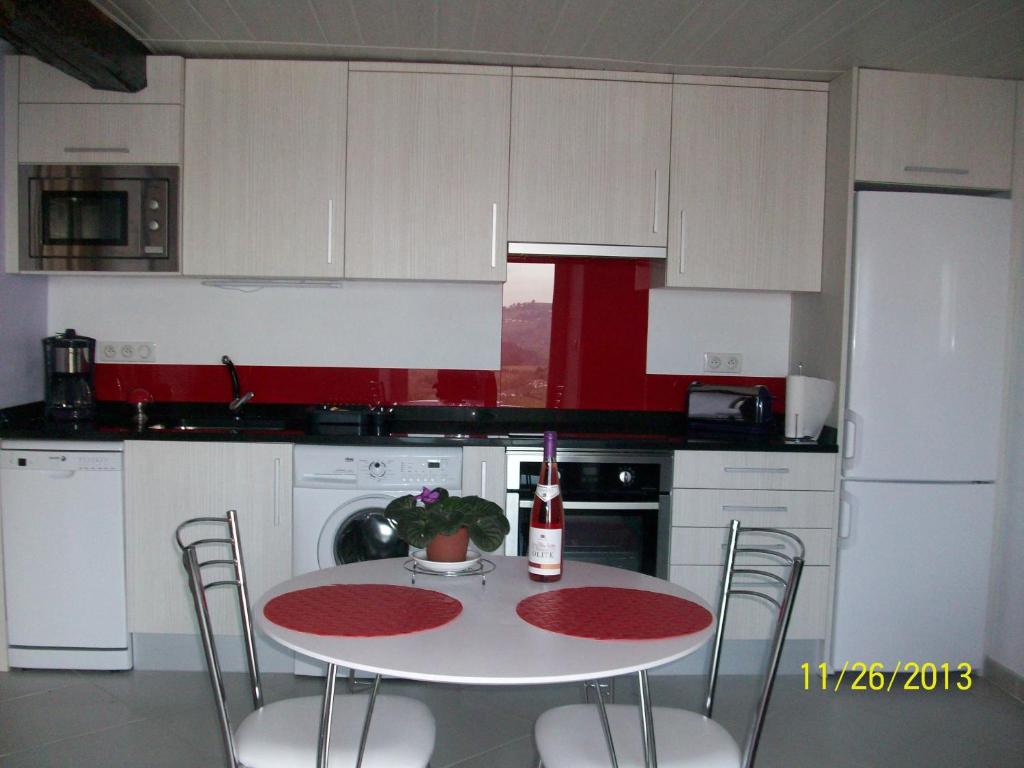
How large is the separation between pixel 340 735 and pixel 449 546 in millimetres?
443

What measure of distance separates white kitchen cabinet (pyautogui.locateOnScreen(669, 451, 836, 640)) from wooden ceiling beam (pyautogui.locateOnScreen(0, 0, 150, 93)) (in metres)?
2.50

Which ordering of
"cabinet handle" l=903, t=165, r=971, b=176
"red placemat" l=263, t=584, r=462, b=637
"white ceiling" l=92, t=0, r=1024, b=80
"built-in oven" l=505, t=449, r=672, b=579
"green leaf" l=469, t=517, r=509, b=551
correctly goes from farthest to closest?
"cabinet handle" l=903, t=165, r=971, b=176
"built-in oven" l=505, t=449, r=672, b=579
"white ceiling" l=92, t=0, r=1024, b=80
"green leaf" l=469, t=517, r=509, b=551
"red placemat" l=263, t=584, r=462, b=637

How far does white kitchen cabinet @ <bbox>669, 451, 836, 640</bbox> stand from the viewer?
3.25 meters

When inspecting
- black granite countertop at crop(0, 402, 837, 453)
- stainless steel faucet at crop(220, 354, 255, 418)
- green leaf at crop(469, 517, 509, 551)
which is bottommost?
green leaf at crop(469, 517, 509, 551)

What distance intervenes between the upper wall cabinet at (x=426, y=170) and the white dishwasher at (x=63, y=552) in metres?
1.24

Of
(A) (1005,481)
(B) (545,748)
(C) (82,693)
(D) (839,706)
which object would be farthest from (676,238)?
(C) (82,693)

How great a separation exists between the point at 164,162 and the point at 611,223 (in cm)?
179

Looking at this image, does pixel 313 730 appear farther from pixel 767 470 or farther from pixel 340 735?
pixel 767 470

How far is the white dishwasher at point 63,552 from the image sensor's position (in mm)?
3113

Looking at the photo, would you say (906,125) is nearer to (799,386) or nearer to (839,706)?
(799,386)

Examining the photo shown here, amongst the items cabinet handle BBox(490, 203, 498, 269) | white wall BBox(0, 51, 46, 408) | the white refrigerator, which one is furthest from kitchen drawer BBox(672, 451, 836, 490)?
white wall BBox(0, 51, 46, 408)

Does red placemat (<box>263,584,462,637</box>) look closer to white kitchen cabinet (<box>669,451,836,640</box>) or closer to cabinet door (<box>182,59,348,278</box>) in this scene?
white kitchen cabinet (<box>669,451,836,640</box>)

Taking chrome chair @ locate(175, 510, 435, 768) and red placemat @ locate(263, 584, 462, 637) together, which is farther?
chrome chair @ locate(175, 510, 435, 768)

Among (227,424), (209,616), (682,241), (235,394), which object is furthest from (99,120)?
(682,241)
